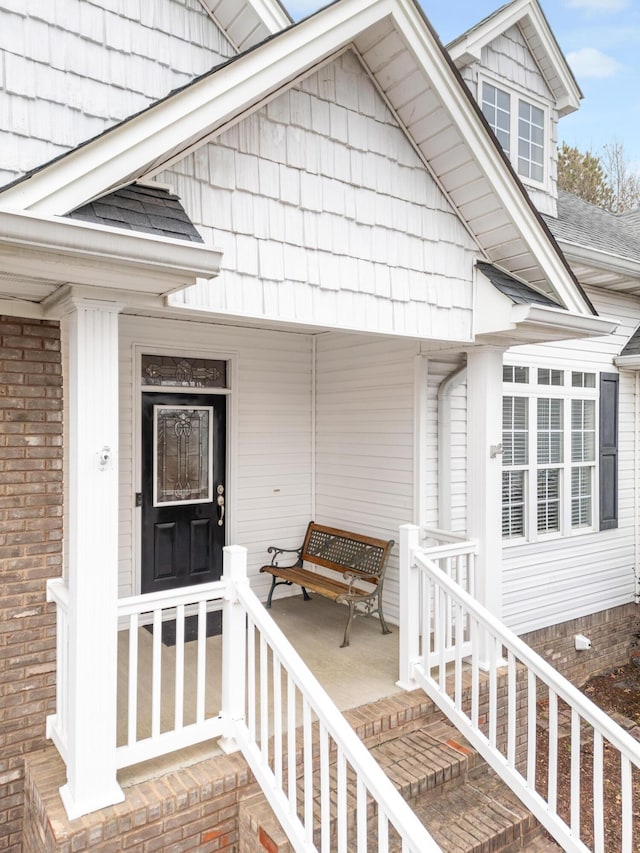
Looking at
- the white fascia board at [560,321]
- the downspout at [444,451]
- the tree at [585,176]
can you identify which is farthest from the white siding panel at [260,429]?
the tree at [585,176]

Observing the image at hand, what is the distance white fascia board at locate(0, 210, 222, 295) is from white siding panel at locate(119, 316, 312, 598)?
2.76 m

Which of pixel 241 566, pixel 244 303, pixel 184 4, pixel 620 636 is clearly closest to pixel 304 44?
pixel 244 303

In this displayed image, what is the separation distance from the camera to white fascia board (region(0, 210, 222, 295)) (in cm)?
234

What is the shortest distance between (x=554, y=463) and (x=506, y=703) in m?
2.77

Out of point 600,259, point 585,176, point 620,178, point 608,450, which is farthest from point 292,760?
point 620,178

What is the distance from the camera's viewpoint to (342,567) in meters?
5.63

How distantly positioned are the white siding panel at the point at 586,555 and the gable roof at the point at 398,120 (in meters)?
1.88

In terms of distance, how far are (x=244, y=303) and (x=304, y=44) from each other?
1347mm

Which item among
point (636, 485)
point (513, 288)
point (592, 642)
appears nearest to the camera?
point (513, 288)

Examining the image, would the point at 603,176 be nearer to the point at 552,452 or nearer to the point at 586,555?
the point at 552,452

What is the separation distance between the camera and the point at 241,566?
3.48m

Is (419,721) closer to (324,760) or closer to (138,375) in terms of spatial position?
(324,760)

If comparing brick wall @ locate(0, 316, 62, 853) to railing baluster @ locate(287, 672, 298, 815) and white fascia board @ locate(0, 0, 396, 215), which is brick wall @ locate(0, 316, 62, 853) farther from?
railing baluster @ locate(287, 672, 298, 815)

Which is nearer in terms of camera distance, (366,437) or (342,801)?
(342,801)
